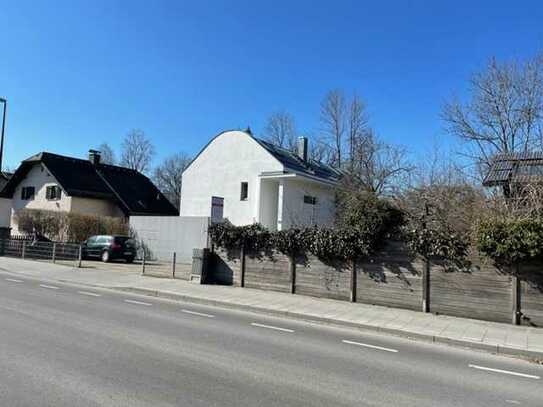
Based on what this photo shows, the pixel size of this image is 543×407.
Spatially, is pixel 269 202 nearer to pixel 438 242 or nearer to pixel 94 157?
pixel 438 242

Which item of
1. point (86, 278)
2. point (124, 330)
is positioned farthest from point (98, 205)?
point (124, 330)

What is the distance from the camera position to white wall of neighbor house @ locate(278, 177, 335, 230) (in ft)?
90.5

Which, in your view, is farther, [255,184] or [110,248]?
[255,184]

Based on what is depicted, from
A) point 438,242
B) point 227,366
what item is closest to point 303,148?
point 438,242

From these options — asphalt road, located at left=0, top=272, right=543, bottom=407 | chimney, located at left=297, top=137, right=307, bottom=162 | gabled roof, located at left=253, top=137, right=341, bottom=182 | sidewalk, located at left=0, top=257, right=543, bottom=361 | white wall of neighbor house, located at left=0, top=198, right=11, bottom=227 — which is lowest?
→ asphalt road, located at left=0, top=272, right=543, bottom=407

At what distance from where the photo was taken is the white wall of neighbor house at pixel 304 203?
27.6 m

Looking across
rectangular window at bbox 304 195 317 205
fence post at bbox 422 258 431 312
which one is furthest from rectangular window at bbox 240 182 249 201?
fence post at bbox 422 258 431 312

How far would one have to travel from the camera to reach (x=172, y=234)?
27.2 meters

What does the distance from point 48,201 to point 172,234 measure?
16295 millimetres

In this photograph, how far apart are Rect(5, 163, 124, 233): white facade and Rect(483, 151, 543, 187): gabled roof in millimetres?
29259

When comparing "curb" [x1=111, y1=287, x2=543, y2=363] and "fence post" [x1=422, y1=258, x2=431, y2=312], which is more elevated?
"fence post" [x1=422, y1=258, x2=431, y2=312]

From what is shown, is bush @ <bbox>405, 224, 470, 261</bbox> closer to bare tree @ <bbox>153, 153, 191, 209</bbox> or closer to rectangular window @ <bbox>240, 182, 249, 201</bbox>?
rectangular window @ <bbox>240, 182, 249, 201</bbox>

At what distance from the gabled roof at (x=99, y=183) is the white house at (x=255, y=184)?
842 cm

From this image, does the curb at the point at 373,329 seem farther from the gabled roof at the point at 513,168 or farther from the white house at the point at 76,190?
the white house at the point at 76,190
